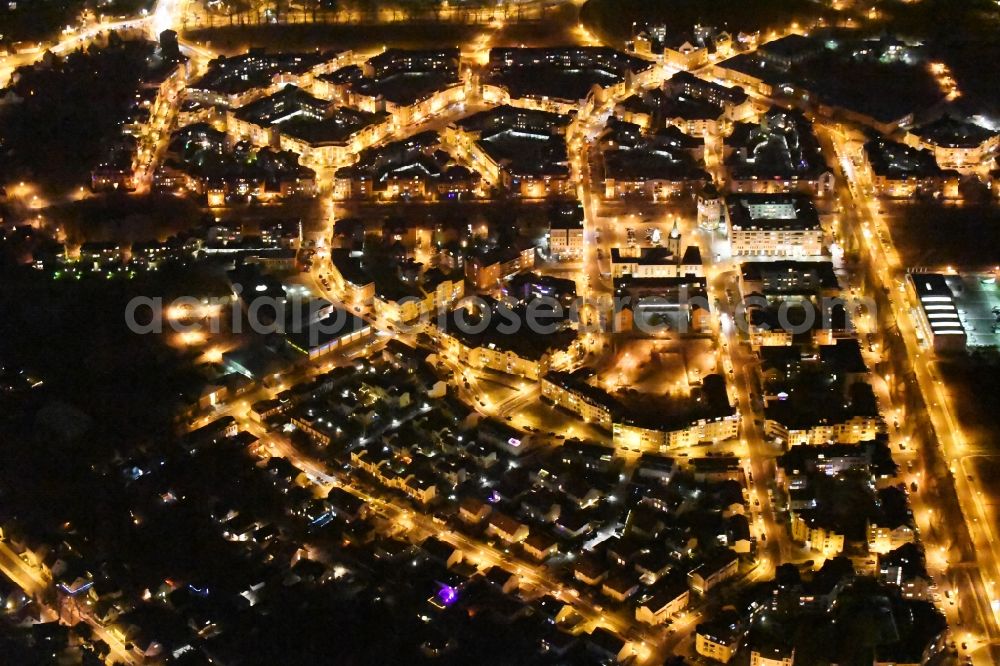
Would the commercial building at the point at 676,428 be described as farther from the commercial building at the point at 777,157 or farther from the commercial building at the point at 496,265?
the commercial building at the point at 777,157

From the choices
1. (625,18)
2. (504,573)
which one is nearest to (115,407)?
(504,573)

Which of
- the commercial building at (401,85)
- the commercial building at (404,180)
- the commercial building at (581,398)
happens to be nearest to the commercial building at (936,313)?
the commercial building at (581,398)

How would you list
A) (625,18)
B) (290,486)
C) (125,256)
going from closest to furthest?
(290,486)
(125,256)
(625,18)

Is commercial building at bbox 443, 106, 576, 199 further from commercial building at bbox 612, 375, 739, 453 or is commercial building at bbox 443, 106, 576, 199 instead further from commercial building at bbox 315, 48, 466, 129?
commercial building at bbox 612, 375, 739, 453

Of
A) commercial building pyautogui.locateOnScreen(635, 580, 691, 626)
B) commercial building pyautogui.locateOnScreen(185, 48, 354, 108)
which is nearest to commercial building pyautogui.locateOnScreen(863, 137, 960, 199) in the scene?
commercial building pyautogui.locateOnScreen(635, 580, 691, 626)

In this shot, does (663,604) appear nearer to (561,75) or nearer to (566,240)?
(566,240)

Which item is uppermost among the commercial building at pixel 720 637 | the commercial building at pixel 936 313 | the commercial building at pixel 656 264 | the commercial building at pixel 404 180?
the commercial building at pixel 936 313

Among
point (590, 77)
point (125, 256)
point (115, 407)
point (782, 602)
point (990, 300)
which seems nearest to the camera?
point (782, 602)

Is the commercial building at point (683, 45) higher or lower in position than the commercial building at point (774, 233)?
higher

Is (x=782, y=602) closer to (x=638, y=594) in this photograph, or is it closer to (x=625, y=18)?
(x=638, y=594)

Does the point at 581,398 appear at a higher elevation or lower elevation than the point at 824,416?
lower

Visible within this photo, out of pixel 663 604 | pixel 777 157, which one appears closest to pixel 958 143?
pixel 777 157
